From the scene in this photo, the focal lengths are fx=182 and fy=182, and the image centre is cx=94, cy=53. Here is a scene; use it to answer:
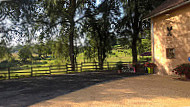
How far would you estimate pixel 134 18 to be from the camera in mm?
18047

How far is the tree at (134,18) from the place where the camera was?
1667cm

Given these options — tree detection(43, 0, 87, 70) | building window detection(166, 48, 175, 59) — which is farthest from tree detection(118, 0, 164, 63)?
building window detection(166, 48, 175, 59)

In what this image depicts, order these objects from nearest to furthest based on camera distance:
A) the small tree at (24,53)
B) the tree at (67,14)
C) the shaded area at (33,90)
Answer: the shaded area at (33,90)
the small tree at (24,53)
the tree at (67,14)

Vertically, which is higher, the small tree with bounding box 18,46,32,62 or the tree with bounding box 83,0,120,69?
the tree with bounding box 83,0,120,69

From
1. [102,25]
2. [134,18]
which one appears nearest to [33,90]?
[102,25]

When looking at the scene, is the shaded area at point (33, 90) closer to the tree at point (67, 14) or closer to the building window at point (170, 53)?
the building window at point (170, 53)

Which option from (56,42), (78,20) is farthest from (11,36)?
(78,20)

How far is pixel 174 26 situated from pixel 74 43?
1111 centimetres

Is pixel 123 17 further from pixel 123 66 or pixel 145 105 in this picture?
pixel 145 105

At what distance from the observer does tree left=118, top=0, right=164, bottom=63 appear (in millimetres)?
16672

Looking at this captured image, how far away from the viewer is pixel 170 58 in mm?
12008

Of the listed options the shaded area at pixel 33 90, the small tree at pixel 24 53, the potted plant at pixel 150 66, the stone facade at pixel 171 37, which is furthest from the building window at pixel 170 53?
the small tree at pixel 24 53

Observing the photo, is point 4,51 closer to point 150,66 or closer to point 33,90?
point 33,90

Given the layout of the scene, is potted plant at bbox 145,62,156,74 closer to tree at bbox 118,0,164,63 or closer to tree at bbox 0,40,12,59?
tree at bbox 118,0,164,63
